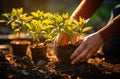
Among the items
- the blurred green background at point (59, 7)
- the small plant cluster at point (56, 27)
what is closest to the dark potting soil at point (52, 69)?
the small plant cluster at point (56, 27)

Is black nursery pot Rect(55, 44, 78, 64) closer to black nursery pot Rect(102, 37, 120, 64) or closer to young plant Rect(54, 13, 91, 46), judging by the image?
young plant Rect(54, 13, 91, 46)

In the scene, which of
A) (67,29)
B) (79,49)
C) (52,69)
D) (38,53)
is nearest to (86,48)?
(79,49)

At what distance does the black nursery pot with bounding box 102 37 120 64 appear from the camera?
3631 mm

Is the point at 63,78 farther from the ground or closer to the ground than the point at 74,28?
closer to the ground

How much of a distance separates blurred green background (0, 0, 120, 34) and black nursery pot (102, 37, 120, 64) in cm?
174

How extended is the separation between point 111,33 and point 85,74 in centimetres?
55

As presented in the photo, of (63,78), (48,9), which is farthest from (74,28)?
(48,9)

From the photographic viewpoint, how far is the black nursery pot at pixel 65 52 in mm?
3041

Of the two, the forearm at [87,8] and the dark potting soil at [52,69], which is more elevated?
the forearm at [87,8]

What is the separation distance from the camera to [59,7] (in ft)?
23.6

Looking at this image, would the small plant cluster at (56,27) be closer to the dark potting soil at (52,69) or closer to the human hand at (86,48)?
the human hand at (86,48)

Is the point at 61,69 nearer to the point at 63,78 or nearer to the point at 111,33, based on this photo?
the point at 63,78

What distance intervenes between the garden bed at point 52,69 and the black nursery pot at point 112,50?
251 mm

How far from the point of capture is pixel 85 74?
2859 mm
